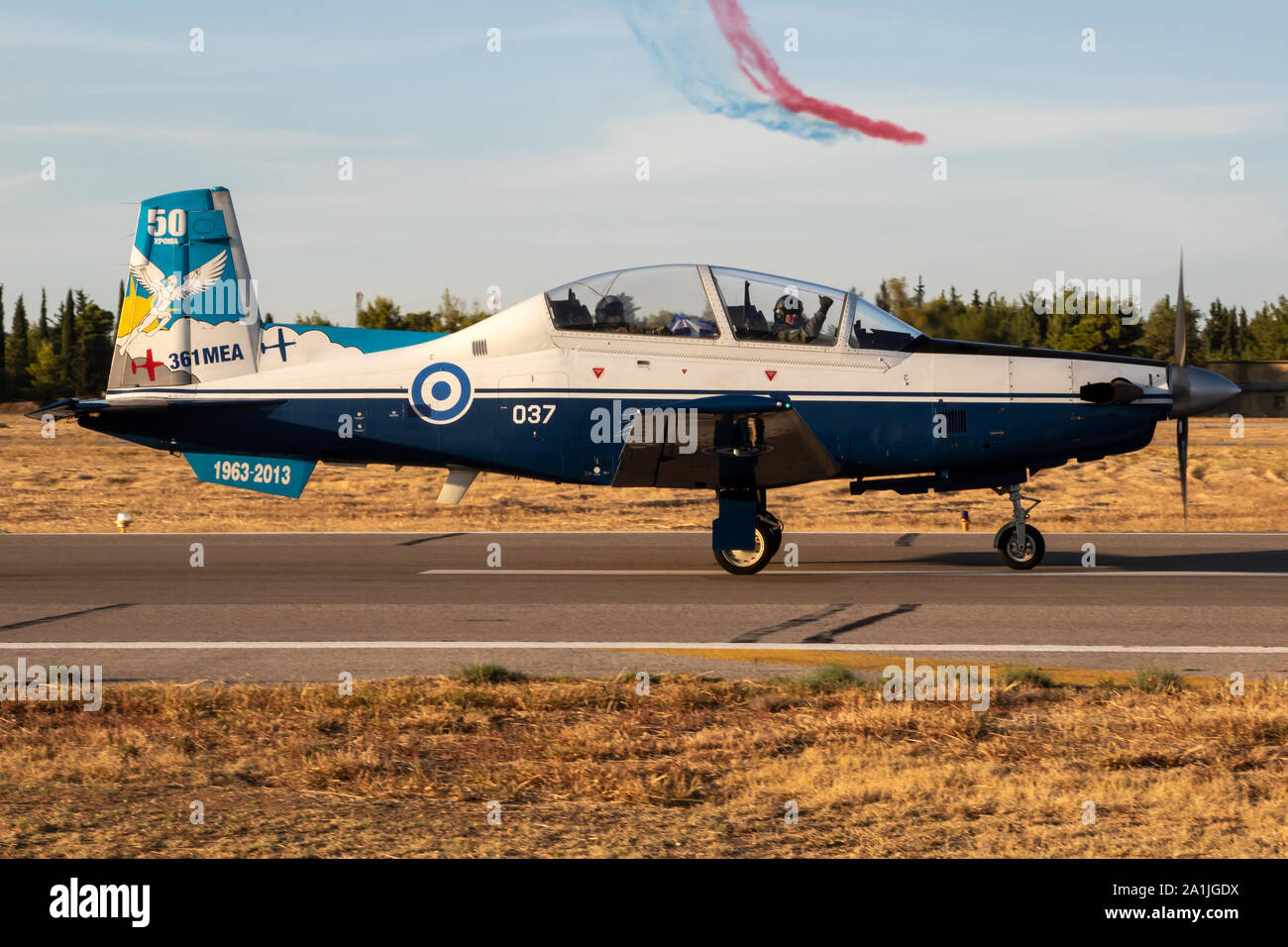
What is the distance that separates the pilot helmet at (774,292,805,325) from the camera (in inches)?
524

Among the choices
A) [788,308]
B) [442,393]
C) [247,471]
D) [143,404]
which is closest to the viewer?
[788,308]

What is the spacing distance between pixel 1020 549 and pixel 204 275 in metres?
10.7

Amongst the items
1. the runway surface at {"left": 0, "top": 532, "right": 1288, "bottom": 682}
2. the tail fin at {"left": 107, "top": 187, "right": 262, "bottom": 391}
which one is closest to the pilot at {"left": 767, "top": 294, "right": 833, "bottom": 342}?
the runway surface at {"left": 0, "top": 532, "right": 1288, "bottom": 682}

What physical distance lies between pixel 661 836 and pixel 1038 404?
9.78m

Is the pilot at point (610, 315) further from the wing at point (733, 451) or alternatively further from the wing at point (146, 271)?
the wing at point (146, 271)

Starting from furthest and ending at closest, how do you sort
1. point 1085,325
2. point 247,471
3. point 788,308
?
point 1085,325
point 247,471
point 788,308

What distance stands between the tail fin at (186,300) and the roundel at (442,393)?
2.24 m

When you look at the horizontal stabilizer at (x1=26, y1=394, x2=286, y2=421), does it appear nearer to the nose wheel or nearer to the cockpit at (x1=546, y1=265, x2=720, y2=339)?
the cockpit at (x1=546, y1=265, x2=720, y2=339)

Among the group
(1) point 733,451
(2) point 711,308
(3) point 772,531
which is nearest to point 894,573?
(3) point 772,531

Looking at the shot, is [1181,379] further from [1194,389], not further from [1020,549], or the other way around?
[1020,549]

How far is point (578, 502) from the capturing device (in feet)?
83.4

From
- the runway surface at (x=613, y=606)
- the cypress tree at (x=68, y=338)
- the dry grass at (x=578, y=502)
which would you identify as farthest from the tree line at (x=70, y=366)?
the runway surface at (x=613, y=606)

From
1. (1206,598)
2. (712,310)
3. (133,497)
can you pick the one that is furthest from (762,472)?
(133,497)

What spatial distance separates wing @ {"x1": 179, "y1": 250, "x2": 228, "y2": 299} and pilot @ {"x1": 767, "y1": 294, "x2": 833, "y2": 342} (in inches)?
277
